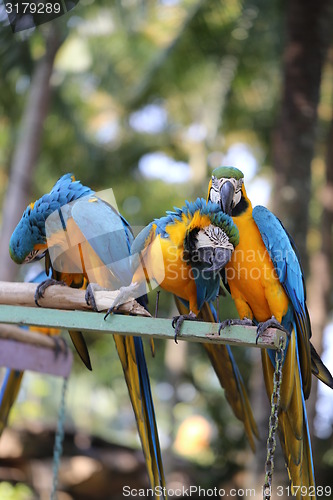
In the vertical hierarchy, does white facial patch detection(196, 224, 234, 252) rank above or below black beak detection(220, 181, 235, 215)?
below

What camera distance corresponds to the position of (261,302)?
7.86ft

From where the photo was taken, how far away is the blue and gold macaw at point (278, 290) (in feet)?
7.45

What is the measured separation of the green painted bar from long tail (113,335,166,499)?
53cm

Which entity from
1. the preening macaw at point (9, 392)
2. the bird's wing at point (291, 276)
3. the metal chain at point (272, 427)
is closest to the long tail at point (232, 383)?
the bird's wing at point (291, 276)

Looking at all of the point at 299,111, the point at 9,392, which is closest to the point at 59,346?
the point at 9,392

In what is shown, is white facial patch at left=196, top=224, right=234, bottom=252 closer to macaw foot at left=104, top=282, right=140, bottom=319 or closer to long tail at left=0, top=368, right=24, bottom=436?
macaw foot at left=104, top=282, right=140, bottom=319

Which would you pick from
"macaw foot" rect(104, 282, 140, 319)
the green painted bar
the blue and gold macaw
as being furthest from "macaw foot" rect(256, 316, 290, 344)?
"macaw foot" rect(104, 282, 140, 319)

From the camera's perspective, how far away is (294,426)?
7.40 feet

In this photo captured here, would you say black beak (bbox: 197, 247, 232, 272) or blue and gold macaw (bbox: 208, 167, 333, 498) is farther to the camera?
blue and gold macaw (bbox: 208, 167, 333, 498)

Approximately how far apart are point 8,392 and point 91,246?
1.60m

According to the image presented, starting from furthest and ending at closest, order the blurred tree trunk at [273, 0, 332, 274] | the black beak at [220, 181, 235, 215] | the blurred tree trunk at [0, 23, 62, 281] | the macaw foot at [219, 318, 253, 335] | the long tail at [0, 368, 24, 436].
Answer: the blurred tree trunk at [0, 23, 62, 281] → the blurred tree trunk at [273, 0, 332, 274] → the long tail at [0, 368, 24, 436] → the black beak at [220, 181, 235, 215] → the macaw foot at [219, 318, 253, 335]

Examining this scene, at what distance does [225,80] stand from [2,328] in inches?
232

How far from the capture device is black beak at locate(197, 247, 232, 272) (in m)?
2.07

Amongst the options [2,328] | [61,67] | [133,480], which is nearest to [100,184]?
[61,67]
